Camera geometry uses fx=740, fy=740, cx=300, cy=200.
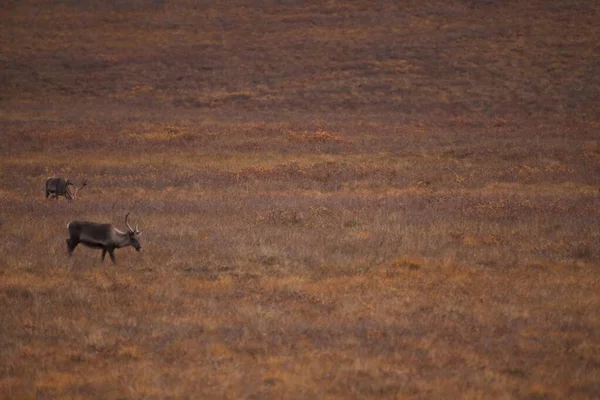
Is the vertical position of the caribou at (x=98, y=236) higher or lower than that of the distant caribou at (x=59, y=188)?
higher

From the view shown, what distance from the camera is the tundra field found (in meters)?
8.55

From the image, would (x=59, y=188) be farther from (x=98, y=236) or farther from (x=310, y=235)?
(x=310, y=235)

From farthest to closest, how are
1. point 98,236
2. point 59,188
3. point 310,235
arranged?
point 59,188
point 310,235
point 98,236

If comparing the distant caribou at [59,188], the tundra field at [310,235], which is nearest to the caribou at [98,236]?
the tundra field at [310,235]

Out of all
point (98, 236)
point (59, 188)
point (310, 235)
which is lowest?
point (59, 188)

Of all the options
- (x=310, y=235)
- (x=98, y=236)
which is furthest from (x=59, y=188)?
(x=310, y=235)

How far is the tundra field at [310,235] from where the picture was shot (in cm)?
855

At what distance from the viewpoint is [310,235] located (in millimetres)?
15703

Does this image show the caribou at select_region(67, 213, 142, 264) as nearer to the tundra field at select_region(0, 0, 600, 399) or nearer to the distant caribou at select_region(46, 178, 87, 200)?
the tundra field at select_region(0, 0, 600, 399)

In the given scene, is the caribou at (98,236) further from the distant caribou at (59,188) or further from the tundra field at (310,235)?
the distant caribou at (59,188)

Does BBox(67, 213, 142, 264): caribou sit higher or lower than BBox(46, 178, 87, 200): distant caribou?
higher

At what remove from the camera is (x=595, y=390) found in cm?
786

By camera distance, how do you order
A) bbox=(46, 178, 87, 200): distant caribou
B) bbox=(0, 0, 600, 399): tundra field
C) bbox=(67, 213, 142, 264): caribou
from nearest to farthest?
bbox=(0, 0, 600, 399): tundra field → bbox=(67, 213, 142, 264): caribou → bbox=(46, 178, 87, 200): distant caribou

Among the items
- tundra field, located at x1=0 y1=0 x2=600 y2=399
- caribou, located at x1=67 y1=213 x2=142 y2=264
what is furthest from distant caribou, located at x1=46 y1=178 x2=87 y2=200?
caribou, located at x1=67 y1=213 x2=142 y2=264
